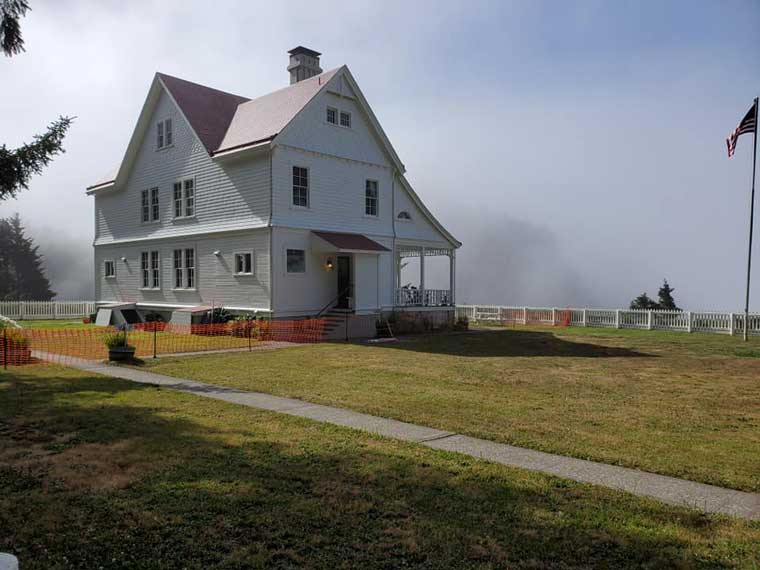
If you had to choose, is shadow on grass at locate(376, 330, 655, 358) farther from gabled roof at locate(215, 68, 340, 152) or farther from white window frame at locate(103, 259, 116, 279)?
white window frame at locate(103, 259, 116, 279)

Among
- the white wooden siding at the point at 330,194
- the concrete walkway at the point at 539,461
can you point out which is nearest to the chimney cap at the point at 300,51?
the white wooden siding at the point at 330,194

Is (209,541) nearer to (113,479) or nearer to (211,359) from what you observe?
(113,479)

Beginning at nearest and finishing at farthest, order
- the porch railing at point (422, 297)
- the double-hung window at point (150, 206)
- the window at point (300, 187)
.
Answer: the window at point (300, 187), the porch railing at point (422, 297), the double-hung window at point (150, 206)

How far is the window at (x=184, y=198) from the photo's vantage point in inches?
1053

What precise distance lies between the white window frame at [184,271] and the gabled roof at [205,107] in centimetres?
486

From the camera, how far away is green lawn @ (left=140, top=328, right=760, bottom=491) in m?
7.03

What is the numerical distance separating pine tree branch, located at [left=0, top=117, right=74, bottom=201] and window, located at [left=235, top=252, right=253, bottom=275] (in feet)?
34.8

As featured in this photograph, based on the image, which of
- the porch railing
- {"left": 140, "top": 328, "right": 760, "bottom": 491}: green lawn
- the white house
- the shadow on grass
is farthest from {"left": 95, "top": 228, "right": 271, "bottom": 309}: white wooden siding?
the porch railing

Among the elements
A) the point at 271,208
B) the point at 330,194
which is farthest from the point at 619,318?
the point at 271,208

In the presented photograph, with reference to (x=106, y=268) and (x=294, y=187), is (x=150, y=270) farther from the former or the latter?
(x=294, y=187)

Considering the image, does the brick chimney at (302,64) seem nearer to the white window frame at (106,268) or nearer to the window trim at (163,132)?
the window trim at (163,132)

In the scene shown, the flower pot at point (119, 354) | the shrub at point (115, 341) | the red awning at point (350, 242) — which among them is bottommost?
the flower pot at point (119, 354)

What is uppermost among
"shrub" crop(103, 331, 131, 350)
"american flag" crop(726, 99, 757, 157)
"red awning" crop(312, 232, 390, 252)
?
"american flag" crop(726, 99, 757, 157)

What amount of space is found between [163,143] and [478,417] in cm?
2452
